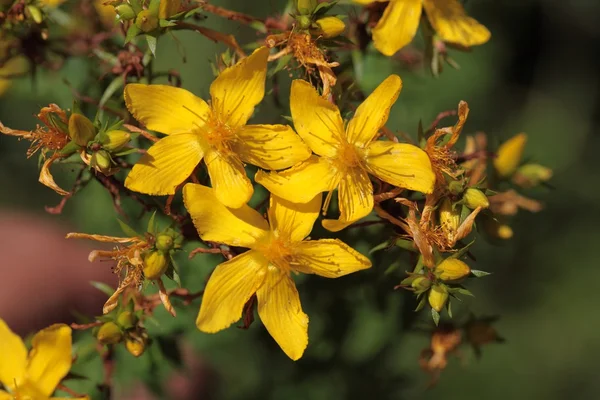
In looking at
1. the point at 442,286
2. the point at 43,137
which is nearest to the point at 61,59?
the point at 43,137

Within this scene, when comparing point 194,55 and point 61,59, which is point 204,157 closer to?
point 61,59

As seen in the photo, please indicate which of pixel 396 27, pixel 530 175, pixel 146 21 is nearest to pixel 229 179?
pixel 146 21

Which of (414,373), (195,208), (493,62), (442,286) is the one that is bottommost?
(414,373)

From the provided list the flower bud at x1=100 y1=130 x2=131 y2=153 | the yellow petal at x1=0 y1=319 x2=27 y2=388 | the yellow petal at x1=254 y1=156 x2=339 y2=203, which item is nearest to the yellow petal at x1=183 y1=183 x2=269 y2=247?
the yellow petal at x1=254 y1=156 x2=339 y2=203

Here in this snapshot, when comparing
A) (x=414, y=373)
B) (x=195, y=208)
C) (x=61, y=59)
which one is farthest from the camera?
(x=414, y=373)

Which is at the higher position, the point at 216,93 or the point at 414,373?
the point at 216,93

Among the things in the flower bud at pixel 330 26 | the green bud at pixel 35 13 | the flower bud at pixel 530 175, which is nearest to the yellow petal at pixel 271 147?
the flower bud at pixel 330 26

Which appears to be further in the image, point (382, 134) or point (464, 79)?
point (464, 79)
